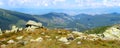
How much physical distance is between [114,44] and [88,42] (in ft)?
17.0

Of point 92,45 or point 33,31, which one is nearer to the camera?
point 92,45

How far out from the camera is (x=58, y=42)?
4569 cm

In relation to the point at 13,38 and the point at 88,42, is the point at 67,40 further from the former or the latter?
the point at 13,38

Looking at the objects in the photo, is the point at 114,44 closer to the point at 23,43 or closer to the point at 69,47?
the point at 69,47

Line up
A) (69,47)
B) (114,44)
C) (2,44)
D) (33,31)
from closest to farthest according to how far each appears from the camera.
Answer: (69,47) → (114,44) → (2,44) → (33,31)

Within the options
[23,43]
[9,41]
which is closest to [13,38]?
[9,41]

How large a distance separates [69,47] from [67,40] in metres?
4.81

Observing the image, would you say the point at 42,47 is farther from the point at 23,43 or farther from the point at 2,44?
the point at 2,44

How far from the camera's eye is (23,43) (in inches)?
1875

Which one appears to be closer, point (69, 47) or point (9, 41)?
point (69, 47)

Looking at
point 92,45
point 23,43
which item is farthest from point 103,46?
point 23,43

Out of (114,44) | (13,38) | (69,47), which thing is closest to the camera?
(69,47)

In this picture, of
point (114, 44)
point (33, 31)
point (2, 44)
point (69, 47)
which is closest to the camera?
point (69, 47)

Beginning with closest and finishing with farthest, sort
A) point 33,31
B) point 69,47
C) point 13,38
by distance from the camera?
point 69,47
point 13,38
point 33,31
